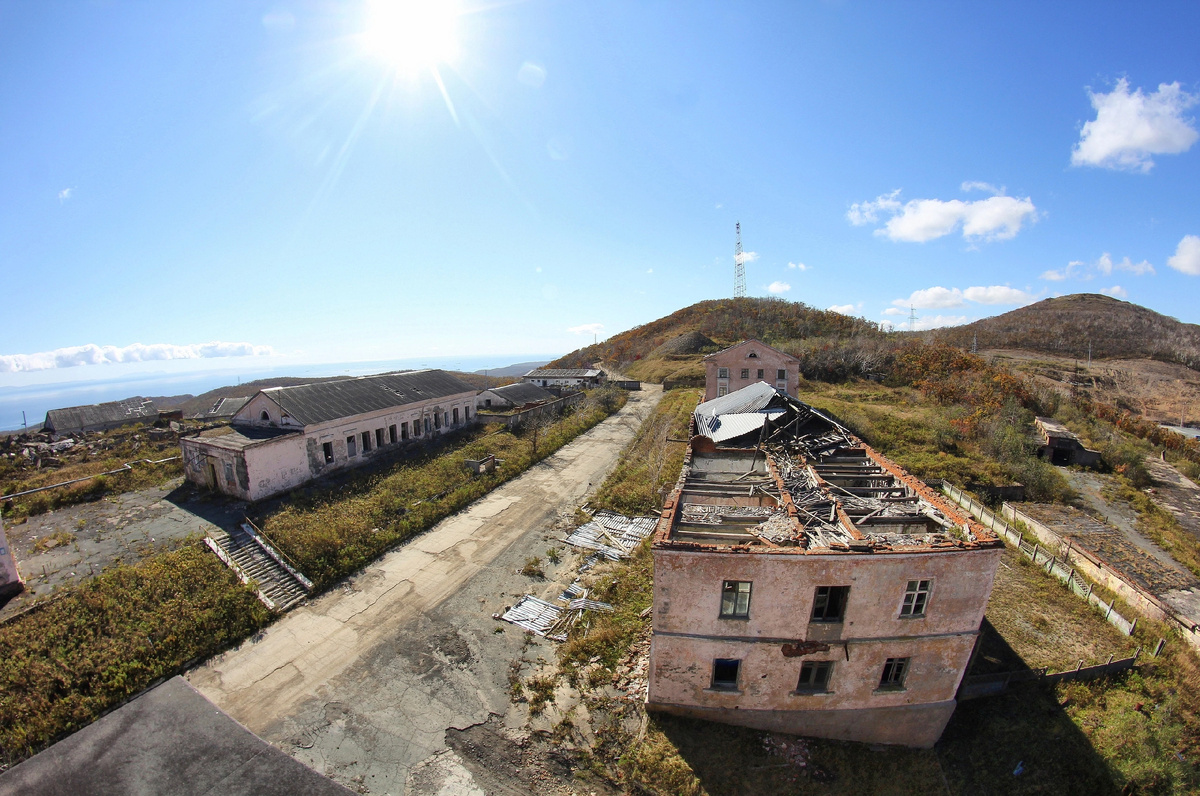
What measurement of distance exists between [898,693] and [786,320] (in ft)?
287

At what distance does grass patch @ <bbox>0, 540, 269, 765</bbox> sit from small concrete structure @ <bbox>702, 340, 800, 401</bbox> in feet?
111

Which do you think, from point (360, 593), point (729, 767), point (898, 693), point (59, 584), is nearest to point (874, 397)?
point (898, 693)

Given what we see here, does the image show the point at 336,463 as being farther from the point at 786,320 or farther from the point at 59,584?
the point at 786,320

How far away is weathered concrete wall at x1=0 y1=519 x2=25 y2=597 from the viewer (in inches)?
657

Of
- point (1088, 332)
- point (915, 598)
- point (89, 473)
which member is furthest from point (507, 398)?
point (1088, 332)

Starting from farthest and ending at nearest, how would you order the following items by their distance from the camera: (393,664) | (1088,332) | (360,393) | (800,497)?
(1088,332) → (360,393) → (393,664) → (800,497)

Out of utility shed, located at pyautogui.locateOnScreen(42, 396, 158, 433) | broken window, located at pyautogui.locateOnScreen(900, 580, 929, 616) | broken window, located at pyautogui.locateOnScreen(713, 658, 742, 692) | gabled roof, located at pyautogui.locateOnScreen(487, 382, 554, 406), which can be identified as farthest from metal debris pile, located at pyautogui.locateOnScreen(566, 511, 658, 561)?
utility shed, located at pyautogui.locateOnScreen(42, 396, 158, 433)

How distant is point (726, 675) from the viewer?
1230 centimetres

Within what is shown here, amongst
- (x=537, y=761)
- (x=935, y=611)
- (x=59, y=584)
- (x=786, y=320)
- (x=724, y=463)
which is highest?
(x=786, y=320)

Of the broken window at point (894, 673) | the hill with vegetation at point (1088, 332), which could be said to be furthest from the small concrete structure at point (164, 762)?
the hill with vegetation at point (1088, 332)

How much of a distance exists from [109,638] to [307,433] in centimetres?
1418

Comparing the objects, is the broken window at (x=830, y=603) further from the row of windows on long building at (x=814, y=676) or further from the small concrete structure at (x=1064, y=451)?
the small concrete structure at (x=1064, y=451)

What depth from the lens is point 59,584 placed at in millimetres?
17328

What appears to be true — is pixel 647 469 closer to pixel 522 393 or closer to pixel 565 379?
pixel 522 393
